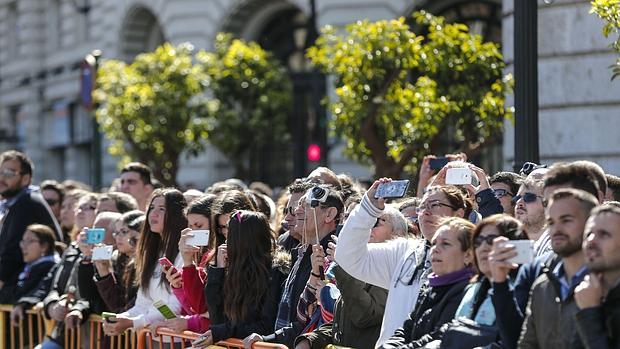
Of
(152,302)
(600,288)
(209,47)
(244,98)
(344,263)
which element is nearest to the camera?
(600,288)

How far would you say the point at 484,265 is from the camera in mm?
6344

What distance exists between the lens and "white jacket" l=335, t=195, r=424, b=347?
7.41m

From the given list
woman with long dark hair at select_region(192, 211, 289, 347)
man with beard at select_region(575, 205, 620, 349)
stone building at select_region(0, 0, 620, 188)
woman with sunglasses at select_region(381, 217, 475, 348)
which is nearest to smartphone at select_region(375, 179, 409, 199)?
woman with sunglasses at select_region(381, 217, 475, 348)

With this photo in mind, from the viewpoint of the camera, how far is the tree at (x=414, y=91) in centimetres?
1552

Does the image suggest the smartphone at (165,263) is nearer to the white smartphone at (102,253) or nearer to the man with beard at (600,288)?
the white smartphone at (102,253)

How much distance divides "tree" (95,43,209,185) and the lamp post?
14.0 m

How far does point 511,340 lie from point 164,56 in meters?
19.2

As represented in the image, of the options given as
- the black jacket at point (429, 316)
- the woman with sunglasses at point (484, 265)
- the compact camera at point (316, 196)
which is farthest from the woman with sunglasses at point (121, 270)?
the woman with sunglasses at point (484, 265)

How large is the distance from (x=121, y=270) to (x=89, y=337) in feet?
2.26

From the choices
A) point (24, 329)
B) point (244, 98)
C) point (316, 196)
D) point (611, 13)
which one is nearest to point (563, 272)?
point (316, 196)

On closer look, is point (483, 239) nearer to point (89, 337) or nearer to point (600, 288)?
point (600, 288)

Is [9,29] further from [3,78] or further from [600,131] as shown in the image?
[600,131]

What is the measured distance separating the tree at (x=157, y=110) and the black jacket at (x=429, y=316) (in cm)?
1693

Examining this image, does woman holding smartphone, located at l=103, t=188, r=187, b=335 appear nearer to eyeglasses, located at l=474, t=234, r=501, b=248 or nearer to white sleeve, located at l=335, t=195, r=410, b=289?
white sleeve, located at l=335, t=195, r=410, b=289
